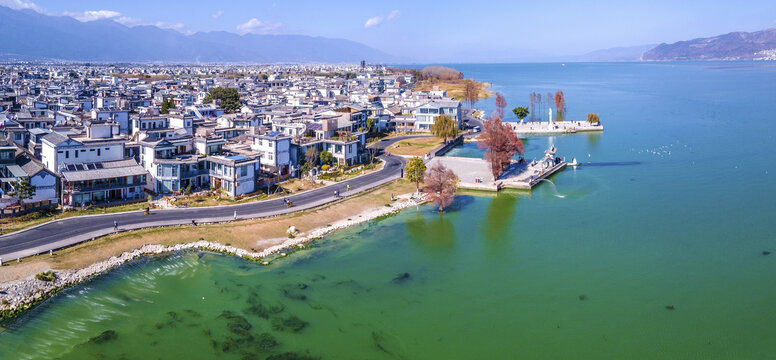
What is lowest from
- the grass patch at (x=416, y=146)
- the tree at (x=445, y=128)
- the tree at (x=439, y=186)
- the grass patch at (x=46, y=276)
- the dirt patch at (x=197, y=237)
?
the grass patch at (x=46, y=276)

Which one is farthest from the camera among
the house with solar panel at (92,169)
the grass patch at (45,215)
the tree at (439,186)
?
the tree at (439,186)

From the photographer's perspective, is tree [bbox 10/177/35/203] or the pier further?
the pier

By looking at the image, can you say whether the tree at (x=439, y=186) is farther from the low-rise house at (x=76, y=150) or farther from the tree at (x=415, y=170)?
the low-rise house at (x=76, y=150)

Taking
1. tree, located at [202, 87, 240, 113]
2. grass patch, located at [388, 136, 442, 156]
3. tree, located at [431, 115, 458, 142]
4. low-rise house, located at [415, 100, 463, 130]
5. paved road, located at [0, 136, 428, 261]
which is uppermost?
tree, located at [202, 87, 240, 113]

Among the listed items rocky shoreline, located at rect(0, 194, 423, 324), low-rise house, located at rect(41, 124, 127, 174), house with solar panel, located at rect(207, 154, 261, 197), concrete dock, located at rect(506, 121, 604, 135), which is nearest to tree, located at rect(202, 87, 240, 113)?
low-rise house, located at rect(41, 124, 127, 174)

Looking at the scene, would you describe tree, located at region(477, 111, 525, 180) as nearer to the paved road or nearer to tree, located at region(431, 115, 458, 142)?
the paved road

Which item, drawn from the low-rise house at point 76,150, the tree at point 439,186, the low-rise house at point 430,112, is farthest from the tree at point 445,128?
the low-rise house at point 76,150
